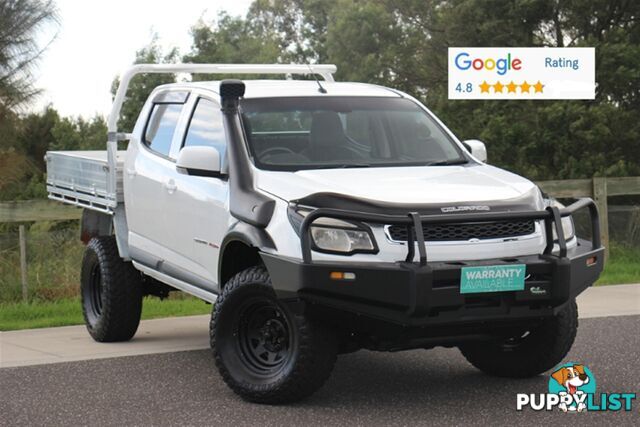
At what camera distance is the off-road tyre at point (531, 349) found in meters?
8.48

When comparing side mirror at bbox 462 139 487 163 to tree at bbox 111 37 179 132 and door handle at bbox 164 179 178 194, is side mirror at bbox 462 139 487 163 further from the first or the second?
tree at bbox 111 37 179 132

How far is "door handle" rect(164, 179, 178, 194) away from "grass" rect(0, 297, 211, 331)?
10.5ft

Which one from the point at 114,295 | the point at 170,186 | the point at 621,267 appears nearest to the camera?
the point at 170,186

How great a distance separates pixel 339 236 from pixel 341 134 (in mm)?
1616

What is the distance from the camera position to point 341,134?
8.92 meters

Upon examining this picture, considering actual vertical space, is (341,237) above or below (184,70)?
below

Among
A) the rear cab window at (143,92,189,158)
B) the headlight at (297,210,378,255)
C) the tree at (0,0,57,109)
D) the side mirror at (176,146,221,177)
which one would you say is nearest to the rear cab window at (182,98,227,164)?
the side mirror at (176,146,221,177)

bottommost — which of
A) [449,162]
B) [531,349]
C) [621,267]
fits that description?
[621,267]

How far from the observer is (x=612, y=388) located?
27.5 ft

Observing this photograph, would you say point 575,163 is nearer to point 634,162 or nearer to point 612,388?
point 634,162

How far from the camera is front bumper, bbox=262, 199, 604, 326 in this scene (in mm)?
7219

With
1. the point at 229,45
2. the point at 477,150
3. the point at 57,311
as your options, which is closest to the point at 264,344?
the point at 477,150

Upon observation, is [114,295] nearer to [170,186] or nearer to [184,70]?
[170,186]

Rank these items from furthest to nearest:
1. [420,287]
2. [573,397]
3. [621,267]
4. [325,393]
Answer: [621,267]
[325,393]
[573,397]
[420,287]
